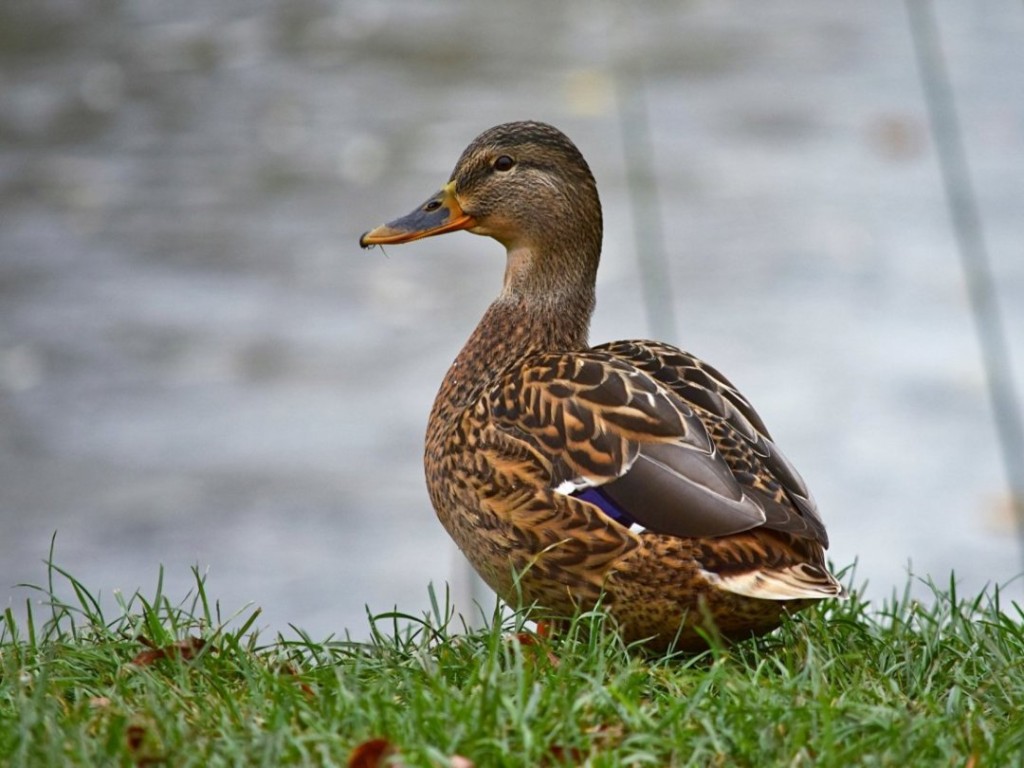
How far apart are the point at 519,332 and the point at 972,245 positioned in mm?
4335

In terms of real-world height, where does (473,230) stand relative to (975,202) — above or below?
below

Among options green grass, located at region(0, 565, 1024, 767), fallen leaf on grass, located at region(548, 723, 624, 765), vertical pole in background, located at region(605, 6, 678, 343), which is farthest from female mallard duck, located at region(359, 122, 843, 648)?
vertical pole in background, located at region(605, 6, 678, 343)

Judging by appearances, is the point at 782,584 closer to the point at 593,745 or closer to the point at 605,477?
the point at 605,477

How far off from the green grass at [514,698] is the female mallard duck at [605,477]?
12cm

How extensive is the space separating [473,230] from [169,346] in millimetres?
3176

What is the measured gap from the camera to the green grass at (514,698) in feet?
10.2

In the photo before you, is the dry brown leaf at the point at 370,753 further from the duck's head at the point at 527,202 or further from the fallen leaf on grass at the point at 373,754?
the duck's head at the point at 527,202

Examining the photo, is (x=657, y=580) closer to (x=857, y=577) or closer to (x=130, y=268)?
(x=857, y=577)

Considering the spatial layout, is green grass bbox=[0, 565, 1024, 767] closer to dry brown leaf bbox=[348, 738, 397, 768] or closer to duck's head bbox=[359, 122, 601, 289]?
dry brown leaf bbox=[348, 738, 397, 768]

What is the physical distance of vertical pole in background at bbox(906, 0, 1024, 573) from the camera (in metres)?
6.89

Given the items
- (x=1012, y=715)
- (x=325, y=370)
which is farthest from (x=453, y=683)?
(x=325, y=370)

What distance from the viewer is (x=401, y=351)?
7602mm

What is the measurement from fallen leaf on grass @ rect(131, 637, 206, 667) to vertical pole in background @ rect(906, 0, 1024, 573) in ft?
11.8

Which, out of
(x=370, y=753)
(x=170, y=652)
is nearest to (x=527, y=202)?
(x=170, y=652)
